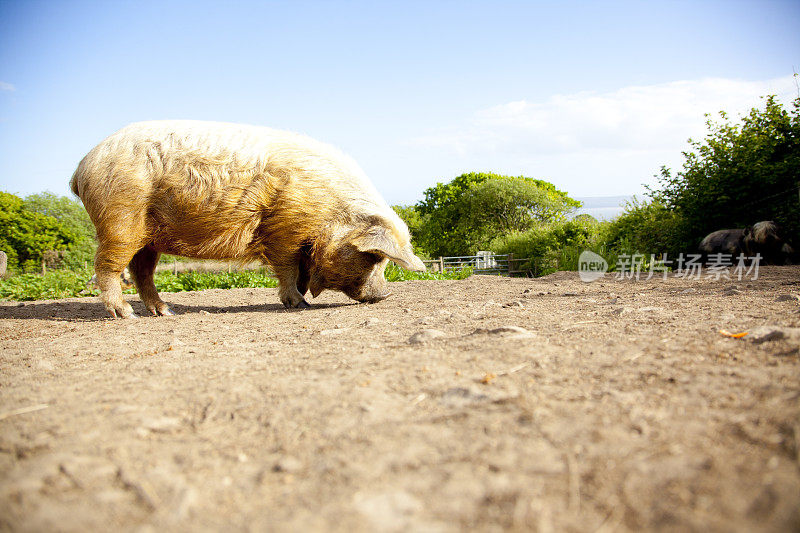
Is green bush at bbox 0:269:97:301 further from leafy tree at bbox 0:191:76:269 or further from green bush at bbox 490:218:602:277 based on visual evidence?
leafy tree at bbox 0:191:76:269

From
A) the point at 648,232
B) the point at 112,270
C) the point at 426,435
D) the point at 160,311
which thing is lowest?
the point at 160,311

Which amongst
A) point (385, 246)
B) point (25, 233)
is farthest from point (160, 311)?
point (25, 233)

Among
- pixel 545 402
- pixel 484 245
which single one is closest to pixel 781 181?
pixel 545 402

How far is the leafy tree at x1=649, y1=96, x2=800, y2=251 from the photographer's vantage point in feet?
45.6

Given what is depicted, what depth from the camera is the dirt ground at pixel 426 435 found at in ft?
4.32

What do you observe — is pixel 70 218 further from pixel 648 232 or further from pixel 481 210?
pixel 648 232

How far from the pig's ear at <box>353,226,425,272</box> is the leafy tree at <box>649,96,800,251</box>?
12.3 metres

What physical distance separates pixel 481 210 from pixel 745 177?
23841 millimetres

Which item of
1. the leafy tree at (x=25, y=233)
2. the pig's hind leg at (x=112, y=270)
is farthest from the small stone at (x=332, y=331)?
the leafy tree at (x=25, y=233)

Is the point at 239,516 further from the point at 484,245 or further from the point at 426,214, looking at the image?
the point at 426,214

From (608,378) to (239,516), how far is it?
163 cm

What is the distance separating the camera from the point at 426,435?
1748 millimetres

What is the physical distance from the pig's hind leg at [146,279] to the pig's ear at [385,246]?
2.73 m

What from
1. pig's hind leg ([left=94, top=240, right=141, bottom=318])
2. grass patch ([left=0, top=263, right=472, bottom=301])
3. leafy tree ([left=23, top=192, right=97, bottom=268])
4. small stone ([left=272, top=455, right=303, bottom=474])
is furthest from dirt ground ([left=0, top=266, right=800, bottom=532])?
leafy tree ([left=23, top=192, right=97, bottom=268])
